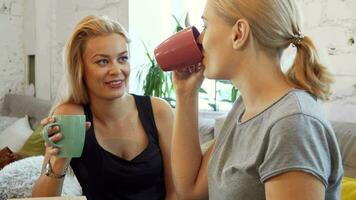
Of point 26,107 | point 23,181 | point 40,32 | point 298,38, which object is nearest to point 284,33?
point 298,38

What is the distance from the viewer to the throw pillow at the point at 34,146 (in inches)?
112

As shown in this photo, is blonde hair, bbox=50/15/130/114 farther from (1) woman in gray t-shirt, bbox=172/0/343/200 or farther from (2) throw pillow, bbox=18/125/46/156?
(2) throw pillow, bbox=18/125/46/156

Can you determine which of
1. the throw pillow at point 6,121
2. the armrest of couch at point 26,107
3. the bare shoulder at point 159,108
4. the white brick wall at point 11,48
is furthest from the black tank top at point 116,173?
the white brick wall at point 11,48

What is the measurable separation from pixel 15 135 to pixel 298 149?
2795 millimetres

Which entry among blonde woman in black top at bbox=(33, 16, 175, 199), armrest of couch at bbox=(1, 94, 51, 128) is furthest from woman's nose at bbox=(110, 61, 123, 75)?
armrest of couch at bbox=(1, 94, 51, 128)

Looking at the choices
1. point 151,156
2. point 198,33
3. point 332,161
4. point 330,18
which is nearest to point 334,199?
point 332,161

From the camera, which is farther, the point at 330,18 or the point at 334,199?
the point at 330,18

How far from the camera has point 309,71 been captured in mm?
769

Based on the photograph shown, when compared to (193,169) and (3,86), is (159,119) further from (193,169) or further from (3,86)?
(3,86)

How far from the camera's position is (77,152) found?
98cm

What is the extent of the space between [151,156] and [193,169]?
329mm

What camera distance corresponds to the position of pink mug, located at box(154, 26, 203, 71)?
918mm

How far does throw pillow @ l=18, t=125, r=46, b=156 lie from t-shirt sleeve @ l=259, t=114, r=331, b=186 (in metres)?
2.43

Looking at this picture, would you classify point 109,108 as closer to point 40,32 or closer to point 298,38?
point 298,38
